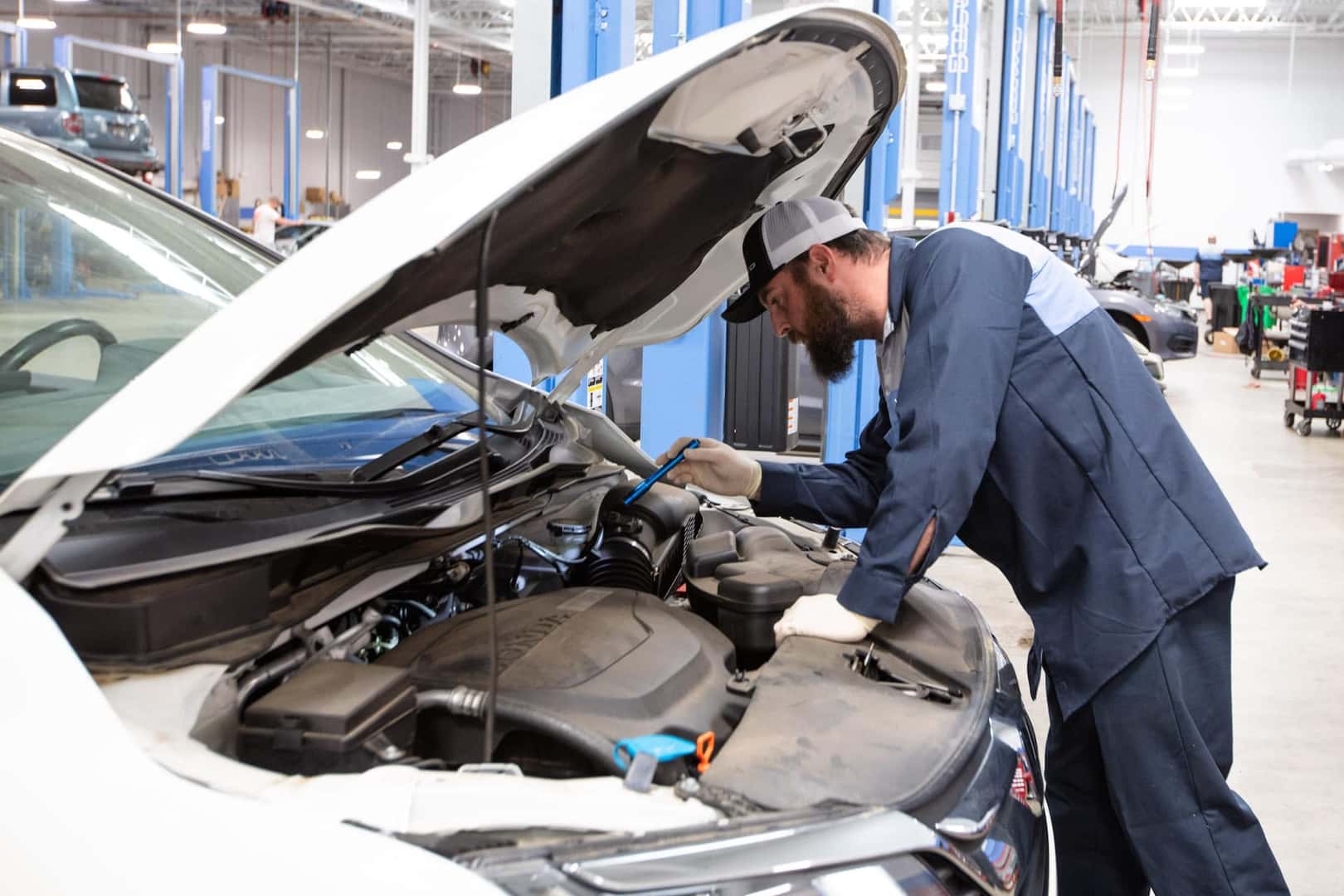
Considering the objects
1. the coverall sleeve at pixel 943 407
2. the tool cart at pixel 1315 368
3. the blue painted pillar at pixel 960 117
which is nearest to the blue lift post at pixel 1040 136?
the tool cart at pixel 1315 368

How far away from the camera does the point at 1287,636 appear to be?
4473mm

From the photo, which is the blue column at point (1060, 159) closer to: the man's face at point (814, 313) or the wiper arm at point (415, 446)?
the man's face at point (814, 313)

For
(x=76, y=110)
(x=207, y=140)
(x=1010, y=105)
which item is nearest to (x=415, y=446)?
(x=1010, y=105)

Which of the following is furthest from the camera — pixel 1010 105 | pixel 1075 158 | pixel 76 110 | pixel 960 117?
pixel 1075 158

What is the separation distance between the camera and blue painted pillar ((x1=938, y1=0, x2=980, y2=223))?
326 inches

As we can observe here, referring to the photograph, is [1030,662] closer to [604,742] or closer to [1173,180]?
[604,742]

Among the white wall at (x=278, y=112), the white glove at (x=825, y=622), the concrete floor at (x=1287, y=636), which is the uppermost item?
the white wall at (x=278, y=112)

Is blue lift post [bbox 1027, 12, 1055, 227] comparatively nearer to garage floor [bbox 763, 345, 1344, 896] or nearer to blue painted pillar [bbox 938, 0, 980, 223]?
blue painted pillar [bbox 938, 0, 980, 223]

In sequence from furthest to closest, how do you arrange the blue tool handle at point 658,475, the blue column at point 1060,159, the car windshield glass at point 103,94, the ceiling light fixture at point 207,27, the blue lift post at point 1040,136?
the ceiling light fixture at point 207,27 < the blue column at point 1060,159 < the blue lift post at point 1040,136 < the car windshield glass at point 103,94 < the blue tool handle at point 658,475

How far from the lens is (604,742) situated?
4.46 feet

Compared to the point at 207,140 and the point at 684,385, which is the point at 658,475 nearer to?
the point at 684,385

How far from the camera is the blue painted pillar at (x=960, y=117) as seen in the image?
829cm

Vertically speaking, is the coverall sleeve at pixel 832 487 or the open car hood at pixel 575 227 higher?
the open car hood at pixel 575 227

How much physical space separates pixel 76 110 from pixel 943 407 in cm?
1423
